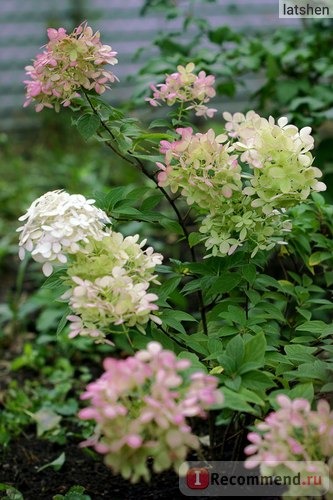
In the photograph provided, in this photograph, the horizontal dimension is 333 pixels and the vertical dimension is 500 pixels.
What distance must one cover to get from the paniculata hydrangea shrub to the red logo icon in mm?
387

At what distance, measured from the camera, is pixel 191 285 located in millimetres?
1651

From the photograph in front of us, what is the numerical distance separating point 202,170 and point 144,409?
0.55m

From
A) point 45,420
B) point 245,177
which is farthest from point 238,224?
point 45,420

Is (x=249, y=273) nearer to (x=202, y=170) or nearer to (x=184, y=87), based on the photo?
(x=202, y=170)

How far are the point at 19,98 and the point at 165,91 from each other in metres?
4.06

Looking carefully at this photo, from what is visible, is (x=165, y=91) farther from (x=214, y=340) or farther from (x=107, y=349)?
(x=107, y=349)

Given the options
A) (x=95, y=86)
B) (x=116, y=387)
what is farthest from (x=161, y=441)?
(x=95, y=86)

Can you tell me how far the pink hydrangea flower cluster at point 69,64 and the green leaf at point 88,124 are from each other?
47mm

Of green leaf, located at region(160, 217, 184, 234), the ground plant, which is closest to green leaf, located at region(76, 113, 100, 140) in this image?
the ground plant

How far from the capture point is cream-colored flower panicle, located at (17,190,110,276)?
1.39m

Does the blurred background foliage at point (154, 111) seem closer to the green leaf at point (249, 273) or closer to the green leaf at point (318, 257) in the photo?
the green leaf at point (249, 273)

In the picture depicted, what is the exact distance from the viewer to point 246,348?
4.57ft

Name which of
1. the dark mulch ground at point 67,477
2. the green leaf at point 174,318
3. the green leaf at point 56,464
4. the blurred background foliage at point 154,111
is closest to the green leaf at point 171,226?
the blurred background foliage at point 154,111

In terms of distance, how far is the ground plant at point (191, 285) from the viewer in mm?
1150
